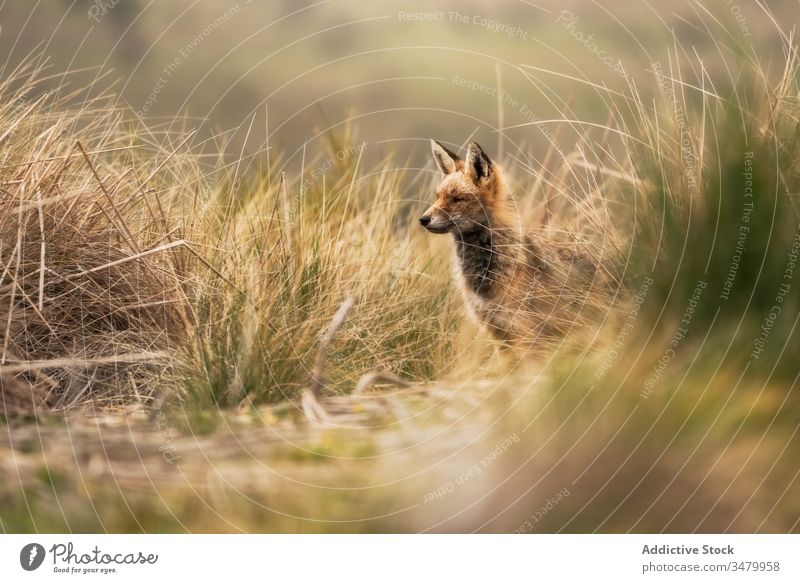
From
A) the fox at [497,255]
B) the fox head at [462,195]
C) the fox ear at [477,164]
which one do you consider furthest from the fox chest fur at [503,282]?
the fox ear at [477,164]

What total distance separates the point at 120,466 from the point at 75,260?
1449 millimetres

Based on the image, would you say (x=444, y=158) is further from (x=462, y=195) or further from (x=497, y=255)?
(x=497, y=255)

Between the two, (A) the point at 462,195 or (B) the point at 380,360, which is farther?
(A) the point at 462,195

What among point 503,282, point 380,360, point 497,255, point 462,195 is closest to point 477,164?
point 462,195

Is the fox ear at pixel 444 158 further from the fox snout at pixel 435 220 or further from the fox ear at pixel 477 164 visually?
the fox snout at pixel 435 220

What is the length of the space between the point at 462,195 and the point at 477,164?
24 centimetres

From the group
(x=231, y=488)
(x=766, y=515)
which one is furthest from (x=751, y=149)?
(x=231, y=488)

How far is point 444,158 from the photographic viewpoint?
5809 mm

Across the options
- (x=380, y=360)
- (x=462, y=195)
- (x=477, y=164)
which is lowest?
(x=380, y=360)

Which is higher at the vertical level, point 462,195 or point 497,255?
point 462,195

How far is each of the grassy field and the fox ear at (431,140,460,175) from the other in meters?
0.67

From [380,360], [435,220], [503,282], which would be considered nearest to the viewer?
[380,360]

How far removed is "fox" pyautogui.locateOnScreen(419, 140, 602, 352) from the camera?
490 centimetres

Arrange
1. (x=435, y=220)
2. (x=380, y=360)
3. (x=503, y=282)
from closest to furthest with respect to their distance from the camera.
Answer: (x=380, y=360), (x=503, y=282), (x=435, y=220)
